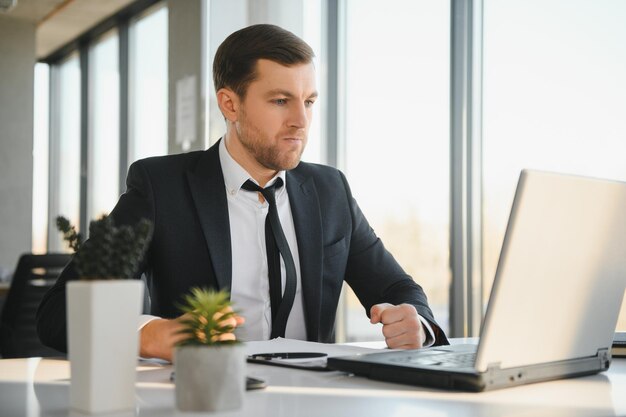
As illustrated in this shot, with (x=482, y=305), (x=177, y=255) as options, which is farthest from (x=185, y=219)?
(x=482, y=305)

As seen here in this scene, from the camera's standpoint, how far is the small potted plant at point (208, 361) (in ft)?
2.82

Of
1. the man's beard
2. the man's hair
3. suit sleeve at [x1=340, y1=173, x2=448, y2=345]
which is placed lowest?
suit sleeve at [x1=340, y1=173, x2=448, y2=345]

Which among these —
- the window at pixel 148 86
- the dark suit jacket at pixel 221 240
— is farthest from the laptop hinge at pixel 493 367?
the window at pixel 148 86

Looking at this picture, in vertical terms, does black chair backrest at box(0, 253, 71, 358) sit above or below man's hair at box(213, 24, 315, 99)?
below

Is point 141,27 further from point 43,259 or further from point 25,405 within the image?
point 25,405

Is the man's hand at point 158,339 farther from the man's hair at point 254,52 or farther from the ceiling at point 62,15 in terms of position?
the ceiling at point 62,15

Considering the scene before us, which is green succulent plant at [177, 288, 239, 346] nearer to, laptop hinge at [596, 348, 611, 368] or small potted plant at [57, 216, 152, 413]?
small potted plant at [57, 216, 152, 413]

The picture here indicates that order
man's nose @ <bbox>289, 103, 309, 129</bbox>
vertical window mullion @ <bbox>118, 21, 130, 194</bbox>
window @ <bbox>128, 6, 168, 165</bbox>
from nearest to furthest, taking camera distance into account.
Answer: man's nose @ <bbox>289, 103, 309, 129</bbox> → window @ <bbox>128, 6, 168, 165</bbox> → vertical window mullion @ <bbox>118, 21, 130, 194</bbox>

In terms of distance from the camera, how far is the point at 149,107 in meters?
6.36

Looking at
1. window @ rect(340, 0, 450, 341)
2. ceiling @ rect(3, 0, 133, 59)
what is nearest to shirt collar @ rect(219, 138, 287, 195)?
window @ rect(340, 0, 450, 341)

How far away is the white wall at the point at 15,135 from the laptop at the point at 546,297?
6.76 m

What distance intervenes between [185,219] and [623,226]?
1.00m

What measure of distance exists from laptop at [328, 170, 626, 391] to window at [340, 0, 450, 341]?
2471 mm

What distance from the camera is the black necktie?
186 cm
